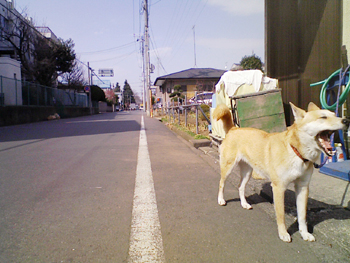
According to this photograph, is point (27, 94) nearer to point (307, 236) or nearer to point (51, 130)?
point (51, 130)

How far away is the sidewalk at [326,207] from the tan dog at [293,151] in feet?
0.68

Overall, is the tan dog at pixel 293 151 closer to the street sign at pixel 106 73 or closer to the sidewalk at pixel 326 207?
the sidewalk at pixel 326 207

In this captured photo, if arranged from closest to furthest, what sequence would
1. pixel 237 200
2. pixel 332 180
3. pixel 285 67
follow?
1. pixel 237 200
2. pixel 332 180
3. pixel 285 67

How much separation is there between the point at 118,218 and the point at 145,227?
15.8 inches

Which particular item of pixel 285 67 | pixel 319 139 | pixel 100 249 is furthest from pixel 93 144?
pixel 319 139

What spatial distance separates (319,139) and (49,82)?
111 ft

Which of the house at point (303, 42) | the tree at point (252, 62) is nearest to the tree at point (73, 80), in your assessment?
the tree at point (252, 62)

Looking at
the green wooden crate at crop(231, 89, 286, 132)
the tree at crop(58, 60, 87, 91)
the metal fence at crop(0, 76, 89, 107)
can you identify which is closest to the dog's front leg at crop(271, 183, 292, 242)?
the green wooden crate at crop(231, 89, 286, 132)

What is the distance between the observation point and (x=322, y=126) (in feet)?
7.92

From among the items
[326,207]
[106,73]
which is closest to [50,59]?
[326,207]

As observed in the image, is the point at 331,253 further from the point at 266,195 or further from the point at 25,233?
the point at 25,233

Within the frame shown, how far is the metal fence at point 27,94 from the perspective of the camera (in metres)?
18.2

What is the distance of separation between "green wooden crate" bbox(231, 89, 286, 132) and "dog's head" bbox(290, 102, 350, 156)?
3.56m

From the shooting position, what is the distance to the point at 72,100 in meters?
35.3
